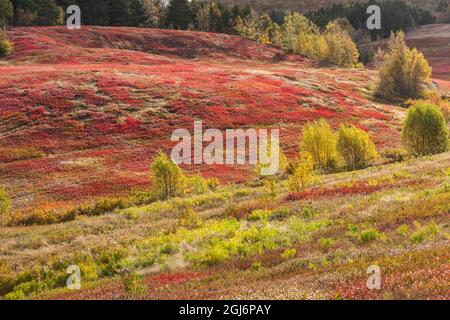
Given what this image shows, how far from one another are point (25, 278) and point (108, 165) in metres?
24.8

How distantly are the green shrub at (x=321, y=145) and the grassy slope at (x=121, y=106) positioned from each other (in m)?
5.95

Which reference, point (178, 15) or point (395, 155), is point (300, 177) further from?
point (178, 15)

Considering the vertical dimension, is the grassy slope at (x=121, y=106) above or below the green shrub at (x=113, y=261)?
above

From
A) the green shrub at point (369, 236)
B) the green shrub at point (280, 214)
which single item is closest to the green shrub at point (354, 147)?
the green shrub at point (280, 214)

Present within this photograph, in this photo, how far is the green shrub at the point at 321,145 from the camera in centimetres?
3975

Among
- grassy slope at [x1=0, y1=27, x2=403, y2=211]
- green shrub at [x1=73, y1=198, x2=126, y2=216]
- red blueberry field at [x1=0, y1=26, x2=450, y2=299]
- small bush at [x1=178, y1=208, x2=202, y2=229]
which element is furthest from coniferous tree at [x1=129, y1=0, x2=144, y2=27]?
small bush at [x1=178, y1=208, x2=202, y2=229]

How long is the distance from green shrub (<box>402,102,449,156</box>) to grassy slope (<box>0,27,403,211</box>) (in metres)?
8.78

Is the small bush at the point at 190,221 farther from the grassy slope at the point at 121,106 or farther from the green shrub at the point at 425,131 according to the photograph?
the green shrub at the point at 425,131

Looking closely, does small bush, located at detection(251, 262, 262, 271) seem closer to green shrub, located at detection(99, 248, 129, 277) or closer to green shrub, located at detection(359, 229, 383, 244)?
green shrub, located at detection(359, 229, 383, 244)

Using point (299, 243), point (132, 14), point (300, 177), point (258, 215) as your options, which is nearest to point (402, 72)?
point (300, 177)

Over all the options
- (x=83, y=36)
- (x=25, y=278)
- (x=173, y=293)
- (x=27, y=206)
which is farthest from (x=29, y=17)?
(x=173, y=293)

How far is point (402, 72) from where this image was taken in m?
81.9

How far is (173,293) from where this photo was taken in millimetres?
11047
